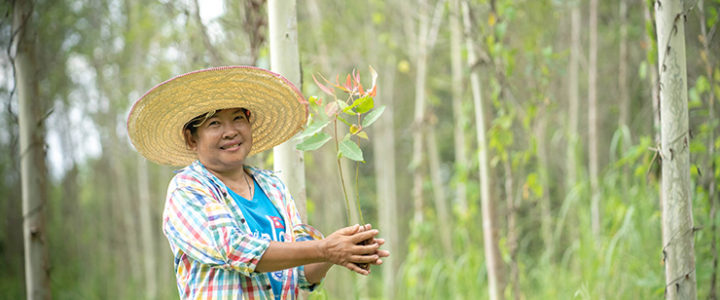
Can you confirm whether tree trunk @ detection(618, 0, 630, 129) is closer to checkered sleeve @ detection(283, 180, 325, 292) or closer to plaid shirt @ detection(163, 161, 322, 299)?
checkered sleeve @ detection(283, 180, 325, 292)

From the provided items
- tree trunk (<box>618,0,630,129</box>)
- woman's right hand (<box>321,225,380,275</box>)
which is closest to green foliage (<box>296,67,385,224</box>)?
woman's right hand (<box>321,225,380,275</box>)

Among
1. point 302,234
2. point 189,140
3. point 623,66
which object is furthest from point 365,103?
point 623,66

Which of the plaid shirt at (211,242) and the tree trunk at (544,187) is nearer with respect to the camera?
the plaid shirt at (211,242)

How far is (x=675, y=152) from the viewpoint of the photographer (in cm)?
190

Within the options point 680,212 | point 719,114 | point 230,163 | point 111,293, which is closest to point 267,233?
point 230,163

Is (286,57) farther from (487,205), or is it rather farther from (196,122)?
(487,205)

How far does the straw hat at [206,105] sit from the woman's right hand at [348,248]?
510mm

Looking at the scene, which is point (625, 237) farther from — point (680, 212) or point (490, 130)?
A: point (680, 212)

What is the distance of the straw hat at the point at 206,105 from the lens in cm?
165

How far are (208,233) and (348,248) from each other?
1.19ft

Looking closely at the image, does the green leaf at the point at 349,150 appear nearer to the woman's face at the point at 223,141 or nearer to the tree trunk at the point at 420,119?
the woman's face at the point at 223,141

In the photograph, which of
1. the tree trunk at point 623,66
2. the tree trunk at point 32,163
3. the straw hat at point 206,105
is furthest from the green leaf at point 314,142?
the tree trunk at point 623,66

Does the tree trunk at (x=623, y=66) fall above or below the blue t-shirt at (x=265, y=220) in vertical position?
above

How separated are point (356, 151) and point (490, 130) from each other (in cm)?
171
